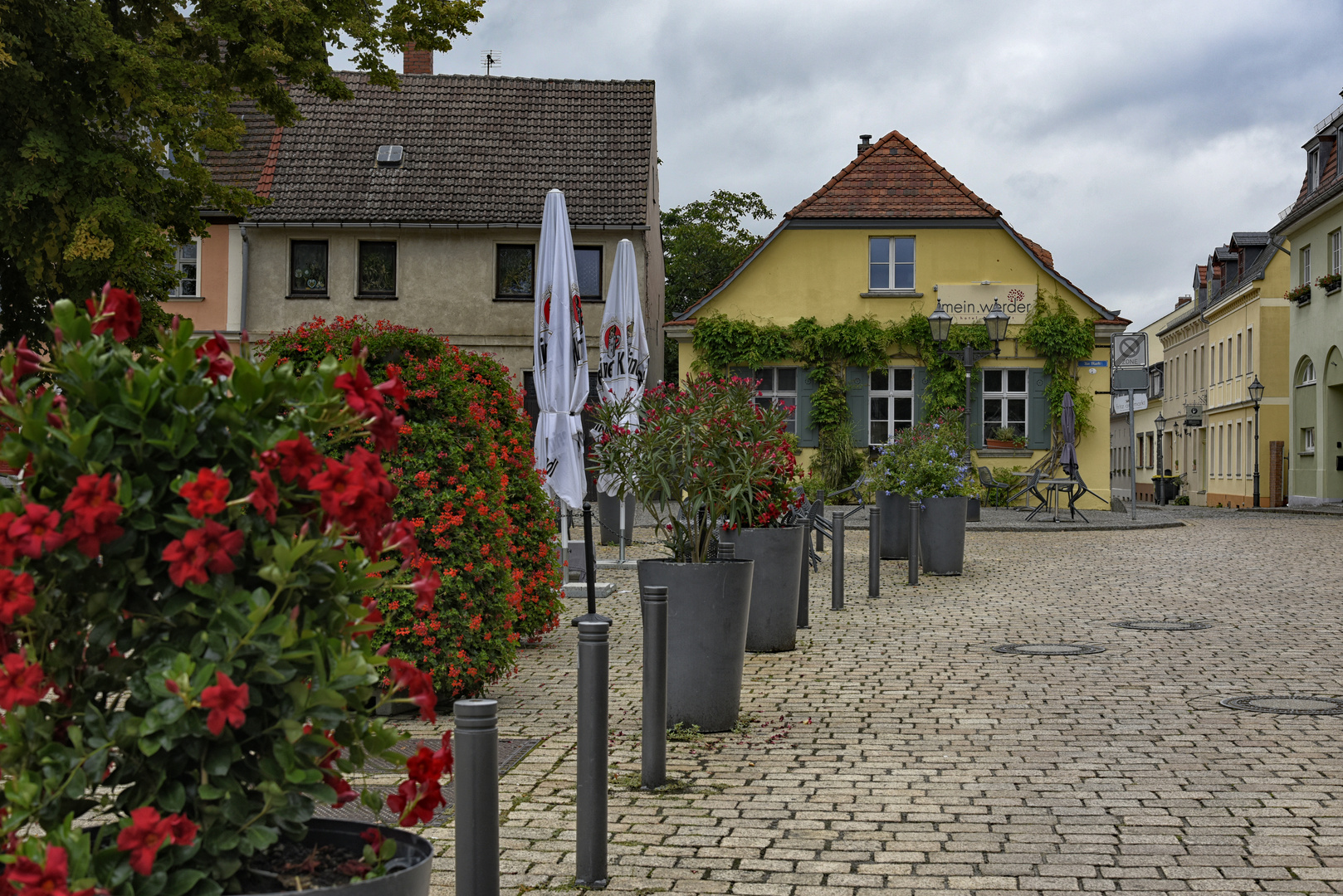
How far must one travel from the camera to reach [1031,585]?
1423 cm

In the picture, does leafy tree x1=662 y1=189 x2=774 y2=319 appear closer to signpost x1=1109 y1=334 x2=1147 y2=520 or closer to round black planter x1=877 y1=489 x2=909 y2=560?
signpost x1=1109 y1=334 x2=1147 y2=520

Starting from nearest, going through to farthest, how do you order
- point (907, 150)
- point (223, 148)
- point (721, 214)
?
point (223, 148)
point (907, 150)
point (721, 214)

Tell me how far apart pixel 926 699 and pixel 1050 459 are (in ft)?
83.0

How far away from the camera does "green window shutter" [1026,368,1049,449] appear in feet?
105

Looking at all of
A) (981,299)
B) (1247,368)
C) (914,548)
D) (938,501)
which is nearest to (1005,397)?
(981,299)

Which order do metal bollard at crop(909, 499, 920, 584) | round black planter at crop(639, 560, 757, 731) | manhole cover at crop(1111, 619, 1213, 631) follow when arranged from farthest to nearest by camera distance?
metal bollard at crop(909, 499, 920, 584)
manhole cover at crop(1111, 619, 1213, 631)
round black planter at crop(639, 560, 757, 731)

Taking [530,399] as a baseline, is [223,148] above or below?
above

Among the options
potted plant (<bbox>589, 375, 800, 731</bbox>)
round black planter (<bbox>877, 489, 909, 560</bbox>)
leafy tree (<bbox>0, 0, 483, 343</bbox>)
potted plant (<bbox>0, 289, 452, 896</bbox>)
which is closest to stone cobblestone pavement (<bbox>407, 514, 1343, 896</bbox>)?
potted plant (<bbox>589, 375, 800, 731</bbox>)

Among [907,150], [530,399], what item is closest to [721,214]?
[907,150]

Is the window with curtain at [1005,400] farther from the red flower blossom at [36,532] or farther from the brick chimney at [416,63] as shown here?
the red flower blossom at [36,532]

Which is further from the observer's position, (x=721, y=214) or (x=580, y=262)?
(x=721, y=214)

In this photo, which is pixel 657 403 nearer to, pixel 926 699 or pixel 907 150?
pixel 926 699

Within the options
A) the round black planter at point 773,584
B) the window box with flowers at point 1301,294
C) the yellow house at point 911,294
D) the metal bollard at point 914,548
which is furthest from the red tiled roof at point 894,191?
the round black planter at point 773,584

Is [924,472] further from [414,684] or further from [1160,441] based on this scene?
[1160,441]
